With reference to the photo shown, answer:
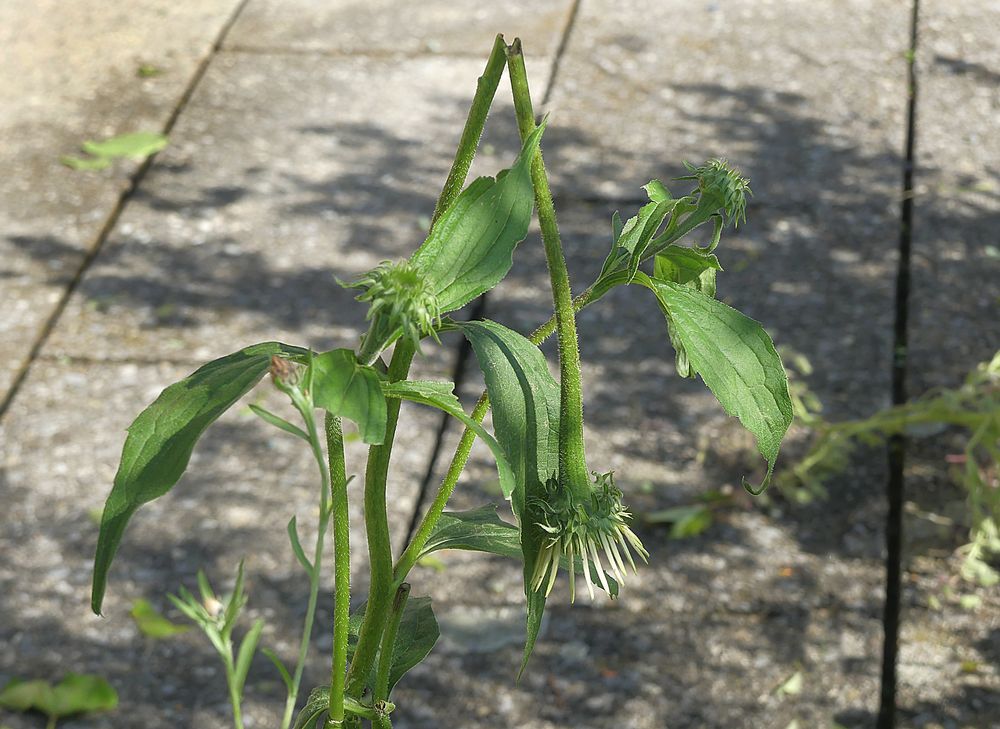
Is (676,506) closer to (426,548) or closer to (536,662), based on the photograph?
(536,662)

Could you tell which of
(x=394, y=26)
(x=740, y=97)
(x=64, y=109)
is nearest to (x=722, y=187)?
(x=740, y=97)

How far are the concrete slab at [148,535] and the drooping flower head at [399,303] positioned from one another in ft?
4.93

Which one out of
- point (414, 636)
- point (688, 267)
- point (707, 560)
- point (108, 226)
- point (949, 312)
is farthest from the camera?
point (108, 226)

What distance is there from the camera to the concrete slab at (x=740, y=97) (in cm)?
369

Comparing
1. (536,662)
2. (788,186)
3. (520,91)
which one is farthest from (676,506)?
(520,91)

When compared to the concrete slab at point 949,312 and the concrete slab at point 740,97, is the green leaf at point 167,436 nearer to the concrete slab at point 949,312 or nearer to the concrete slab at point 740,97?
the concrete slab at point 949,312

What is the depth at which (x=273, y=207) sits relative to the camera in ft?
11.8

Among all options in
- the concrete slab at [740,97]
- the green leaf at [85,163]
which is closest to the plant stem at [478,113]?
the concrete slab at [740,97]

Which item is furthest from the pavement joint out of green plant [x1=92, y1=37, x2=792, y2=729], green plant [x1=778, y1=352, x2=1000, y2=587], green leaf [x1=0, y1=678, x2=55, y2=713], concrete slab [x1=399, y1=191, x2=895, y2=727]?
green plant [x1=92, y1=37, x2=792, y2=729]

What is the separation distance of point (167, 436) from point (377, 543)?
0.73 feet

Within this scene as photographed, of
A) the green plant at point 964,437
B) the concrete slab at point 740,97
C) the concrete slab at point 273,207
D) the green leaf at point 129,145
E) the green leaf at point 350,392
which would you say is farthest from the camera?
Result: the green leaf at point 129,145

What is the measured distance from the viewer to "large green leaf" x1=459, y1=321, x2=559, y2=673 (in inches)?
36.6

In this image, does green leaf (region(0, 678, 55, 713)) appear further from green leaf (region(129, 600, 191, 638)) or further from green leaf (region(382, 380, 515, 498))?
green leaf (region(382, 380, 515, 498))

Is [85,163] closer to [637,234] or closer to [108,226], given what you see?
[108,226]
